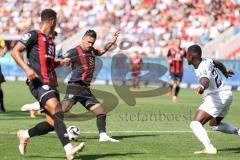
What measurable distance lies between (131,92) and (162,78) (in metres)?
6.45

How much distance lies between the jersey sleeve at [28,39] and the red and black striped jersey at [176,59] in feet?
59.0

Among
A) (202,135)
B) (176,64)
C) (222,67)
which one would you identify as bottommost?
(176,64)

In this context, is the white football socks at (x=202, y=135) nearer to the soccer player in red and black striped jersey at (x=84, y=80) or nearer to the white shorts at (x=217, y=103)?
the white shorts at (x=217, y=103)

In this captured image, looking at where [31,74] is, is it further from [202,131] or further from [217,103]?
[217,103]

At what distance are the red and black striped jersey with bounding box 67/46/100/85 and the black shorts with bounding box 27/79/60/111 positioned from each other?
341 centimetres

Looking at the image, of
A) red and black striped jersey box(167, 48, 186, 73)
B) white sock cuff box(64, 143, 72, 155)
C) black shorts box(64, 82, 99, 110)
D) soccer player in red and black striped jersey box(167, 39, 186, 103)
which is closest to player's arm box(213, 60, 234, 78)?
black shorts box(64, 82, 99, 110)

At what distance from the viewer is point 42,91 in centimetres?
1123

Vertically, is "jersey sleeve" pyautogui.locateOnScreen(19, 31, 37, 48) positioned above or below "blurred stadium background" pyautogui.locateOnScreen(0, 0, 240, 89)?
above

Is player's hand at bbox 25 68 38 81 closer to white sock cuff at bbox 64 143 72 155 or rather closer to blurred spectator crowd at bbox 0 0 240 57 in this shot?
white sock cuff at bbox 64 143 72 155

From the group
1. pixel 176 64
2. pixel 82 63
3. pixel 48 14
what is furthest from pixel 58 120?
→ pixel 176 64

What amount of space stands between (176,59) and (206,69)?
1675 cm

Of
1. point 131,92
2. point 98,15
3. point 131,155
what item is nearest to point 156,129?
point 131,155

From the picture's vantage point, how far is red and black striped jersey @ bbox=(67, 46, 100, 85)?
14742mm

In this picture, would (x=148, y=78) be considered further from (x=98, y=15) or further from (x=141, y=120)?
(x=141, y=120)
